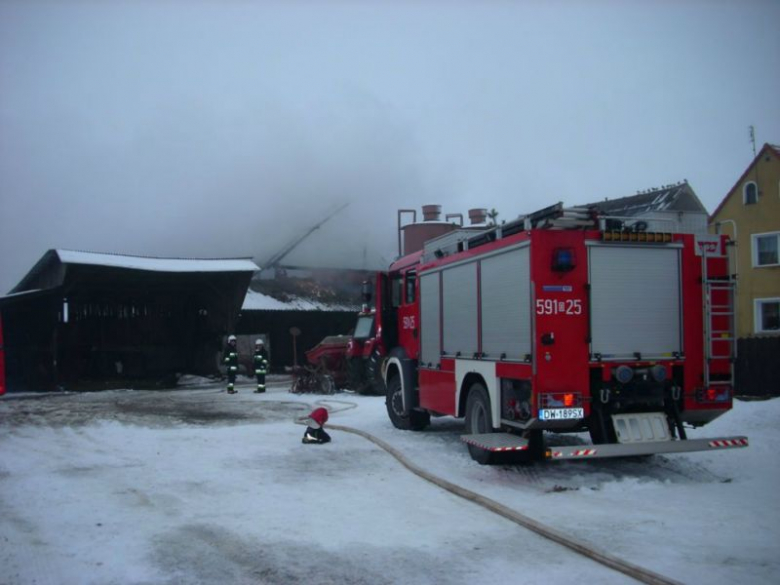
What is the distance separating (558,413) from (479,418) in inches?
69.4

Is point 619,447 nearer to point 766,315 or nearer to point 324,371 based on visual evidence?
point 324,371

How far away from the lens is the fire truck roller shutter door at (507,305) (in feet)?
27.1

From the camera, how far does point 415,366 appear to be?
12133mm

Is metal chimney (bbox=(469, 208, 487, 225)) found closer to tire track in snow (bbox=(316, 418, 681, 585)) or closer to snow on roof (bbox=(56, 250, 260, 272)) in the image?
snow on roof (bbox=(56, 250, 260, 272))

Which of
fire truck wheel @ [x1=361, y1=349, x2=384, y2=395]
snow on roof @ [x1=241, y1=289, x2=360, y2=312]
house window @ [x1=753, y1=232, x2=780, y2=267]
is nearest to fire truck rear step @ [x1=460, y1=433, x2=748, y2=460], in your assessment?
fire truck wheel @ [x1=361, y1=349, x2=384, y2=395]

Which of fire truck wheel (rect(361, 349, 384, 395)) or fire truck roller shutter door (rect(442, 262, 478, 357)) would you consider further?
fire truck wheel (rect(361, 349, 384, 395))

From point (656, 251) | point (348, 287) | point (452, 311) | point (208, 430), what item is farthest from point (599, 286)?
point (348, 287)

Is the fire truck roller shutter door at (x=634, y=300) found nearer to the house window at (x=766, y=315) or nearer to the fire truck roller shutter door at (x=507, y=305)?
the fire truck roller shutter door at (x=507, y=305)

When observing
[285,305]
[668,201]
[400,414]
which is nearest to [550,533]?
[400,414]

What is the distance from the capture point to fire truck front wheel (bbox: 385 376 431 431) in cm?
1246

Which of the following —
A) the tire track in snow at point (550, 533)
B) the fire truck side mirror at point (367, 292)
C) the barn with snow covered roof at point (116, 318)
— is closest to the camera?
the tire track in snow at point (550, 533)

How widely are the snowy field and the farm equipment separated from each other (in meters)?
8.89

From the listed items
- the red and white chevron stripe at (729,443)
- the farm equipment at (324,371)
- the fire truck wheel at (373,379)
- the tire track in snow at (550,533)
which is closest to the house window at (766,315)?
the fire truck wheel at (373,379)

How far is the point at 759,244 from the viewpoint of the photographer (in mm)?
26188
